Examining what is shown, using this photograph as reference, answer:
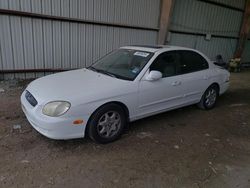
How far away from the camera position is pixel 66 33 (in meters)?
6.98

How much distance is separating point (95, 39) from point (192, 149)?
5.25 meters

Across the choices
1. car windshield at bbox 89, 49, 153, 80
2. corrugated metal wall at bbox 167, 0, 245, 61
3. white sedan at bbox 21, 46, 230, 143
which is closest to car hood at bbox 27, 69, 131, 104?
white sedan at bbox 21, 46, 230, 143

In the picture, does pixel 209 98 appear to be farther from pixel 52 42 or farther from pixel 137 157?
pixel 52 42

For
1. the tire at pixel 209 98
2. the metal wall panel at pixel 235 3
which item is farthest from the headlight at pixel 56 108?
the metal wall panel at pixel 235 3

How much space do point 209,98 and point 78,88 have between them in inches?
132

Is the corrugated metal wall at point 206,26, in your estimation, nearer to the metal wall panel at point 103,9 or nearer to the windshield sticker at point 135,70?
the metal wall panel at point 103,9

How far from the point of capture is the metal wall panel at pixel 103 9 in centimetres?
629

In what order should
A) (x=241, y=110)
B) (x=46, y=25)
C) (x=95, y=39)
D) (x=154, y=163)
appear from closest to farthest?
(x=154, y=163), (x=241, y=110), (x=46, y=25), (x=95, y=39)

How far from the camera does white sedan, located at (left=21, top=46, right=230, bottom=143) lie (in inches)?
124

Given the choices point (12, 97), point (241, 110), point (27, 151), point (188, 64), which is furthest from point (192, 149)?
point (12, 97)

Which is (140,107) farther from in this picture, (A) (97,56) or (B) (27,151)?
(A) (97,56)

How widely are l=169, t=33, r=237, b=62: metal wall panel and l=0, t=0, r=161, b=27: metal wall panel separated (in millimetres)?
1752

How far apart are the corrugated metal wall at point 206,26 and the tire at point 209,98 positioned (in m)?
4.75

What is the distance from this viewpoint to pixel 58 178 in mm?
2744
